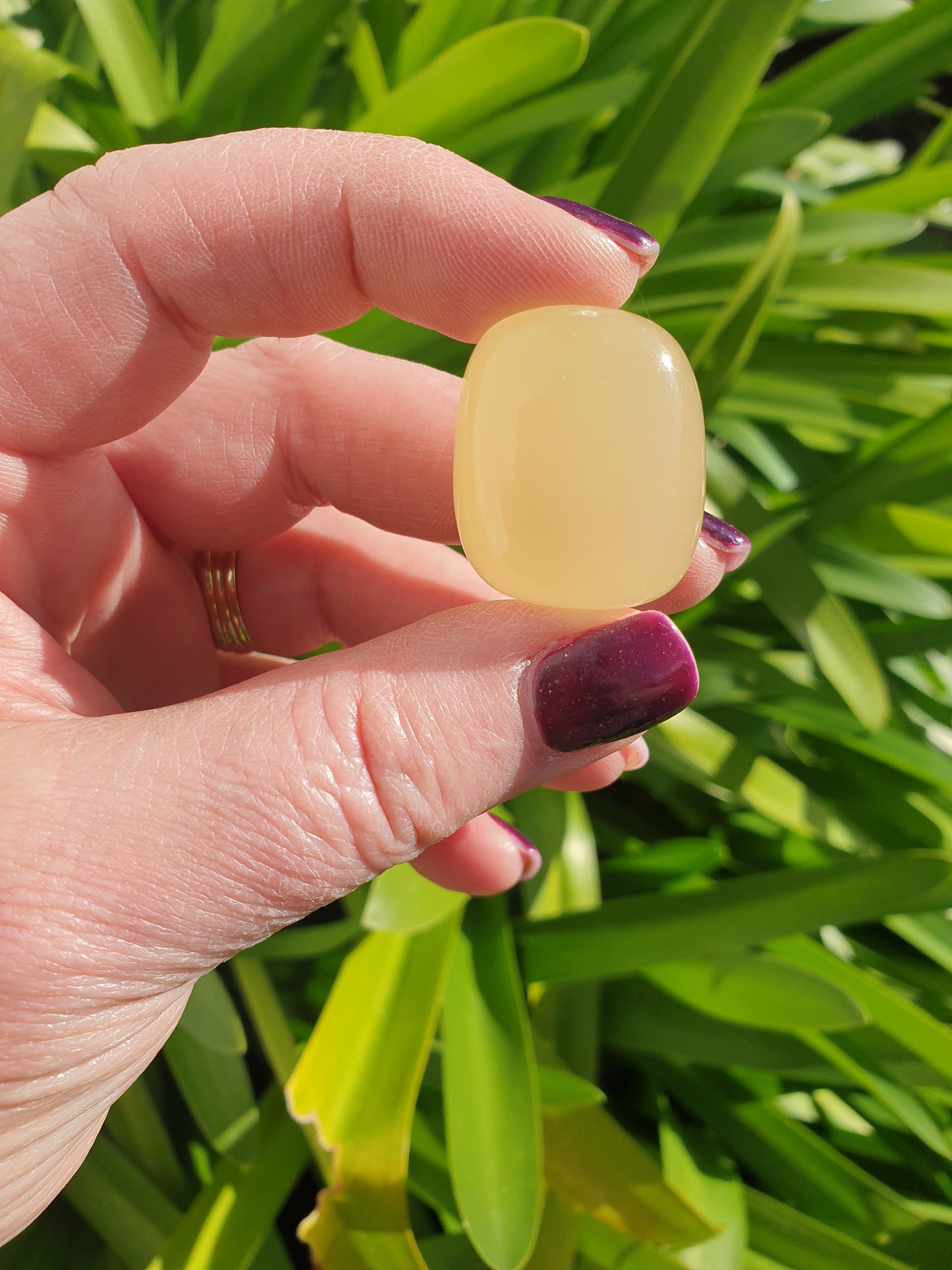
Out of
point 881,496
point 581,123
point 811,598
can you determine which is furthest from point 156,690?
point 581,123

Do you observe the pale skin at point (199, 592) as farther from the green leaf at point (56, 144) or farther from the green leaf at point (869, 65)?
the green leaf at point (869, 65)

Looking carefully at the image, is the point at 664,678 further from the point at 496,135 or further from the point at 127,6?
the point at 127,6

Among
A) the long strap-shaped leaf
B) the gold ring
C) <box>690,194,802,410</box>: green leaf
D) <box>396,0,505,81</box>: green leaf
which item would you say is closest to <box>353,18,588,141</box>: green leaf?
<box>396,0,505,81</box>: green leaf

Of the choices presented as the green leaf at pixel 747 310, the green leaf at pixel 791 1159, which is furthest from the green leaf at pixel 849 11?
the green leaf at pixel 791 1159

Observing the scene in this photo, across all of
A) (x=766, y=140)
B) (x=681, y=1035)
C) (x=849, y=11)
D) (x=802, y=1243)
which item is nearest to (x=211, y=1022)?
(x=681, y=1035)

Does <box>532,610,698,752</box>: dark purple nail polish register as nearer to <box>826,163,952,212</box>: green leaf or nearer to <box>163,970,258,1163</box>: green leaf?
<box>163,970,258,1163</box>: green leaf
